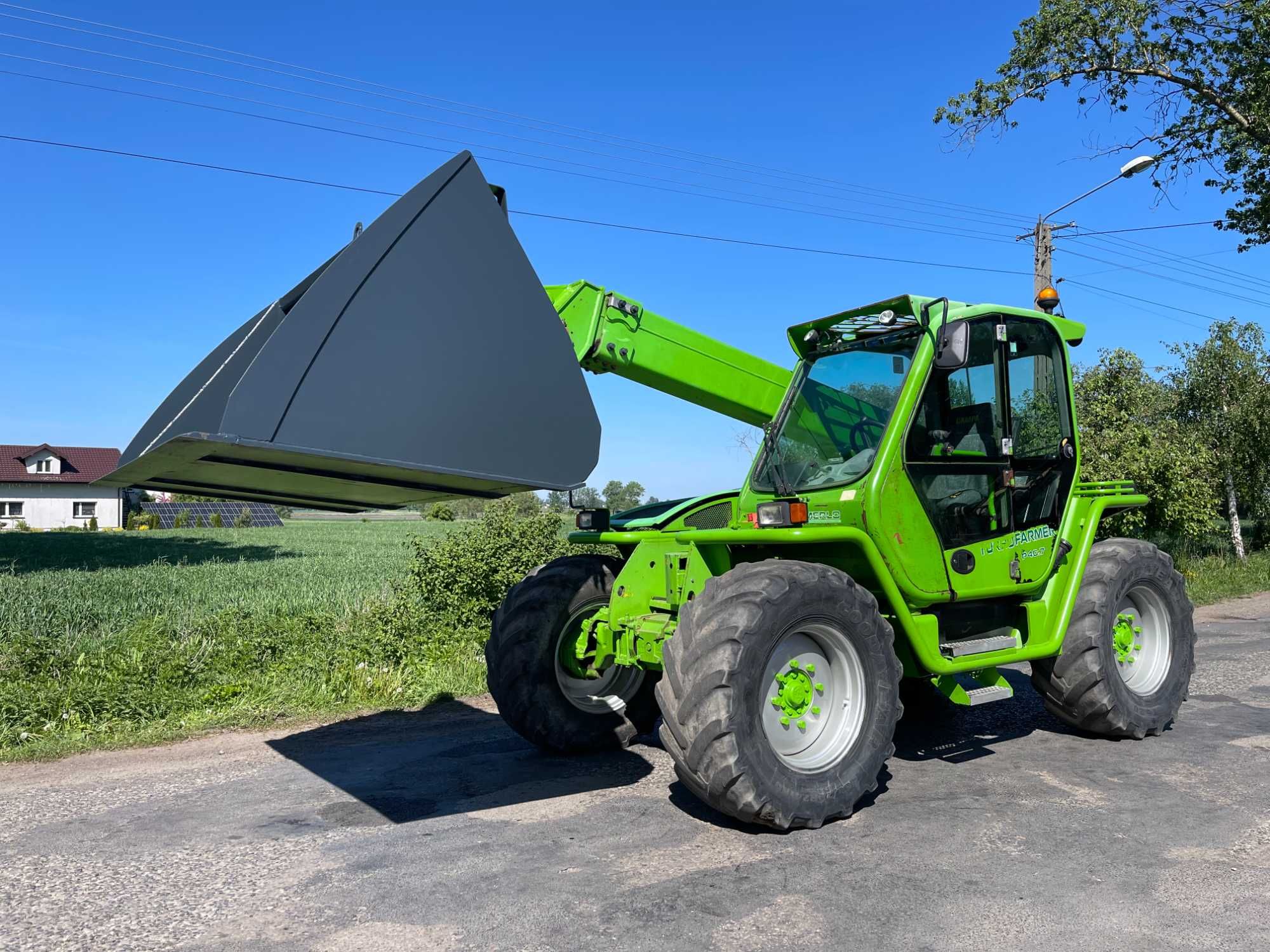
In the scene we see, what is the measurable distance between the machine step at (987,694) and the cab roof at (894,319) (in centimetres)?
214

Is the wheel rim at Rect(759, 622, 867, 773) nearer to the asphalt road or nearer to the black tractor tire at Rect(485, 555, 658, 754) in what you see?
the asphalt road

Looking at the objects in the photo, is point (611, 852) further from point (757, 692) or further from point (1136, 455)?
point (1136, 455)

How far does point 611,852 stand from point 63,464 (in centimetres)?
6959

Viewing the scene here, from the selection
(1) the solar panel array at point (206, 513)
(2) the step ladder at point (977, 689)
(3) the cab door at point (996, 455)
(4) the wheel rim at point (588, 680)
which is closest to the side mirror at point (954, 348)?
(3) the cab door at point (996, 455)

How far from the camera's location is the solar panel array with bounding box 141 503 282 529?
59688 millimetres

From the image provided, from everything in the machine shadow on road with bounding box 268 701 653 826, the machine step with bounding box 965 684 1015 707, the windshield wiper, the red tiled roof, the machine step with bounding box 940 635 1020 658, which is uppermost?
Result: the red tiled roof

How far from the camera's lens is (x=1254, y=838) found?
4320 mm

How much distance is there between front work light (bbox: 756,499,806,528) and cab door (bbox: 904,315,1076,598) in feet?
2.74

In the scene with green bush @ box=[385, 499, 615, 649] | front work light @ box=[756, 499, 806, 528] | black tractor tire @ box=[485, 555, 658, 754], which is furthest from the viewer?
green bush @ box=[385, 499, 615, 649]

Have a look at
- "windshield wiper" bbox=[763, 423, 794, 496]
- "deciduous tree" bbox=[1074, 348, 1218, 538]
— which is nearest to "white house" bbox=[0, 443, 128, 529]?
"deciduous tree" bbox=[1074, 348, 1218, 538]

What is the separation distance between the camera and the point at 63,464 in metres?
62.6

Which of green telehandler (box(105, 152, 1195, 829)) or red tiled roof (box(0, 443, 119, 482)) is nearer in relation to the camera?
green telehandler (box(105, 152, 1195, 829))

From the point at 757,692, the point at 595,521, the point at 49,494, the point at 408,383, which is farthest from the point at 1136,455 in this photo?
the point at 49,494

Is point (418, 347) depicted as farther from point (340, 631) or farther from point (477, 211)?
point (340, 631)
